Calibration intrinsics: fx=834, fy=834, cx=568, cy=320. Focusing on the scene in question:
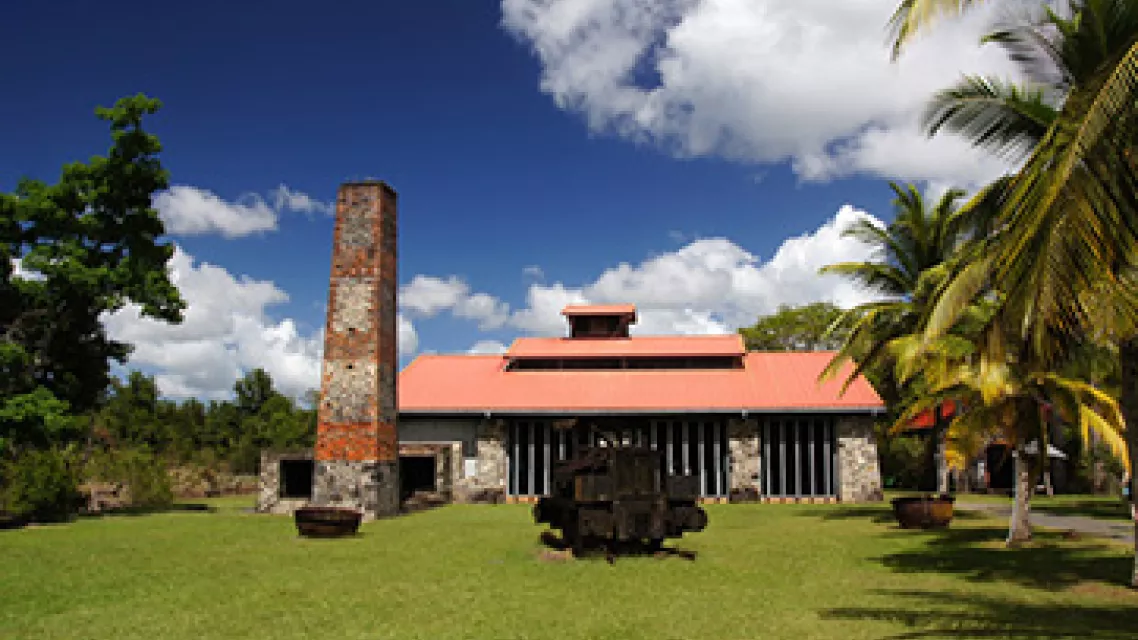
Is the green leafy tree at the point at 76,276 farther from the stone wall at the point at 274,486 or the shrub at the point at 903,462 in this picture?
the shrub at the point at 903,462

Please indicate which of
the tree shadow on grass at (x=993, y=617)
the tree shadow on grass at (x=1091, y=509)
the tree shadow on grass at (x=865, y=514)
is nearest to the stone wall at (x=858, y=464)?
the tree shadow on grass at (x=865, y=514)

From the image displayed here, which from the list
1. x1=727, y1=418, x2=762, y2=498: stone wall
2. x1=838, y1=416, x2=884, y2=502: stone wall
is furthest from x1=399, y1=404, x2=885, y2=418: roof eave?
x1=838, y1=416, x2=884, y2=502: stone wall

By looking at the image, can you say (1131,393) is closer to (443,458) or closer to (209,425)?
(443,458)

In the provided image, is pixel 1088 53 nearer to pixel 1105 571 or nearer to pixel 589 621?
pixel 1105 571

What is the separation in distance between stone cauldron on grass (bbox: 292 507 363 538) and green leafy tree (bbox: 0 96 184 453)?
8.49 metres

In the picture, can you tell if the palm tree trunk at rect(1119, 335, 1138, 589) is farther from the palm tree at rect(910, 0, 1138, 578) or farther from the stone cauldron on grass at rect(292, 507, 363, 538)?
the stone cauldron on grass at rect(292, 507, 363, 538)

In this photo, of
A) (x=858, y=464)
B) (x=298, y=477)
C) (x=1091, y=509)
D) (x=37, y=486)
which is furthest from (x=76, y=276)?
(x=1091, y=509)

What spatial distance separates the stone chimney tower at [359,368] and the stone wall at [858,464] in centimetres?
1406

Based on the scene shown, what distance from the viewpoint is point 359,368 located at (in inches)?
858

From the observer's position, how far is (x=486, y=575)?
11.9 meters

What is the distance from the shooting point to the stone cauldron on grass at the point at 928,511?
58.1 feet

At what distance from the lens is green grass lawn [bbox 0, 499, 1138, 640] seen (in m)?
8.32

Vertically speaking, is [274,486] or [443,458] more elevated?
[443,458]

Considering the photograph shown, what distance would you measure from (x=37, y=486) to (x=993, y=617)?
21.2 m
